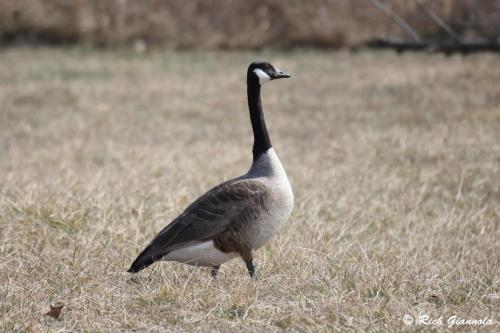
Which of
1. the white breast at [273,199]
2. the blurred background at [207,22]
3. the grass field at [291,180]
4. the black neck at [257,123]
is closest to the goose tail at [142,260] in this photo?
the grass field at [291,180]

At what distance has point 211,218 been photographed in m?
4.76

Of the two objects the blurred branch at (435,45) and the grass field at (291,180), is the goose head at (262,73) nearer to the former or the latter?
the grass field at (291,180)

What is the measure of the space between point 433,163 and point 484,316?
4982 mm

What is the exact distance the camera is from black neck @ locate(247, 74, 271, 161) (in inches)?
203

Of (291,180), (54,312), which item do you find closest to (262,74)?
(54,312)

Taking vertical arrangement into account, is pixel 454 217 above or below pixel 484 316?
below

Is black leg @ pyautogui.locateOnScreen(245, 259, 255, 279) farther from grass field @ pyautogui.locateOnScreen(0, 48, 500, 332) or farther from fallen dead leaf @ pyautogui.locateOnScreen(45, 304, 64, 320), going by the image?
fallen dead leaf @ pyautogui.locateOnScreen(45, 304, 64, 320)

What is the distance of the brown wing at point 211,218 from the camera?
4.64 metres

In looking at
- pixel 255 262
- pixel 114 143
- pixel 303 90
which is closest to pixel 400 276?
pixel 255 262

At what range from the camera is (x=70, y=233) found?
6062 millimetres

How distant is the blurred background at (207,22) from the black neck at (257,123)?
13.7 metres

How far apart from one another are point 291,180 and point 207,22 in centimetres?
1272

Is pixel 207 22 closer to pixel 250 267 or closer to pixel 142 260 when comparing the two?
pixel 250 267

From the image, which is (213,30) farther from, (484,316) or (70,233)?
(484,316)
